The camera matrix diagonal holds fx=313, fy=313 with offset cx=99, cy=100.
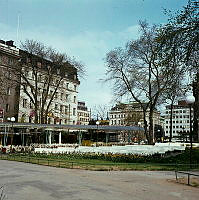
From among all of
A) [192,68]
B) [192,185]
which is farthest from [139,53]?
[192,185]

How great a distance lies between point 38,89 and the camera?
56.5 meters

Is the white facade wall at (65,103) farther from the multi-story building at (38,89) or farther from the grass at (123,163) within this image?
→ the grass at (123,163)

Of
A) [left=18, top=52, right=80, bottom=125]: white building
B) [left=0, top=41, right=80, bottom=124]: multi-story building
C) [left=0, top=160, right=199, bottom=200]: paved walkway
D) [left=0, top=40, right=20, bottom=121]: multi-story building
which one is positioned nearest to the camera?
[left=0, top=160, right=199, bottom=200]: paved walkway

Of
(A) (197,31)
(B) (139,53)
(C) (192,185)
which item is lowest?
(C) (192,185)

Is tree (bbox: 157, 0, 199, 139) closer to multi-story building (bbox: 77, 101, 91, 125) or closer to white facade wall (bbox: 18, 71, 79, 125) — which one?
white facade wall (bbox: 18, 71, 79, 125)

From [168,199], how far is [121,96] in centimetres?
3166

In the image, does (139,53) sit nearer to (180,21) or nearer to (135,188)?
(180,21)

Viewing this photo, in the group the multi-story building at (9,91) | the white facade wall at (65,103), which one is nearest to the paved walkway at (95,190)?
the multi-story building at (9,91)

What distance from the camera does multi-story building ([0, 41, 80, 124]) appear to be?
49.5 meters

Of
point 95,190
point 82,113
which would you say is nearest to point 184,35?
point 95,190

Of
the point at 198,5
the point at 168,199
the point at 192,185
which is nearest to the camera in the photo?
the point at 168,199

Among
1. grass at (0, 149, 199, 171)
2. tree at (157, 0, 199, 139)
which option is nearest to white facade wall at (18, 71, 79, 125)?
grass at (0, 149, 199, 171)

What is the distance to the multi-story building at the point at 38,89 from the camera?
49509mm

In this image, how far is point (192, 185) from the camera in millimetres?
12320
